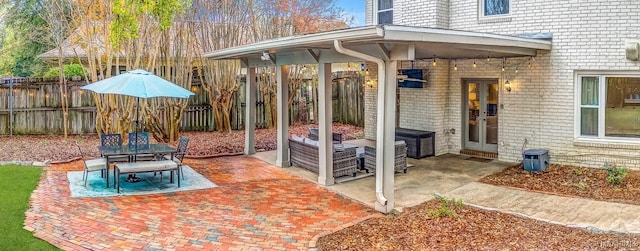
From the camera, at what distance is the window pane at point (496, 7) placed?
451 inches

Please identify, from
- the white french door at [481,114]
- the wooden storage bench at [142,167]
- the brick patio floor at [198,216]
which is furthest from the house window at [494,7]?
the wooden storage bench at [142,167]

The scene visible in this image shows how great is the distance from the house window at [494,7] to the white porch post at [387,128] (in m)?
5.38

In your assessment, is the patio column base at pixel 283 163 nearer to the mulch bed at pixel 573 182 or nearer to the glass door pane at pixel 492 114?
the mulch bed at pixel 573 182

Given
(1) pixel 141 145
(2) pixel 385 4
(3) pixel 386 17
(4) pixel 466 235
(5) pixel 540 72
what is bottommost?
(4) pixel 466 235

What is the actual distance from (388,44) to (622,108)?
6.04m

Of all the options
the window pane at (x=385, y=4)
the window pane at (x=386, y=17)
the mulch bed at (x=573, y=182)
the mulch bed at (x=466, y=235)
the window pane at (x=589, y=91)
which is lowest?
the mulch bed at (x=466, y=235)

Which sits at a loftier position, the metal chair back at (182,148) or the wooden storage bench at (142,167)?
the metal chair back at (182,148)

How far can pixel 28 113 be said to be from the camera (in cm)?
1537

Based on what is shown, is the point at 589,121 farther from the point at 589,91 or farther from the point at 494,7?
the point at 494,7

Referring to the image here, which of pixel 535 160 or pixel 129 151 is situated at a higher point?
pixel 129 151

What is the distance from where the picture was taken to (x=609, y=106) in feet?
33.0

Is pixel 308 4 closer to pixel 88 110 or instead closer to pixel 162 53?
pixel 162 53

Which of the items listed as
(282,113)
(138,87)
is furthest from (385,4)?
(138,87)

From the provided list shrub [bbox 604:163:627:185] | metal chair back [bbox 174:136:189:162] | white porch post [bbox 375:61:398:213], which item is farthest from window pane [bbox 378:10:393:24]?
metal chair back [bbox 174:136:189:162]
